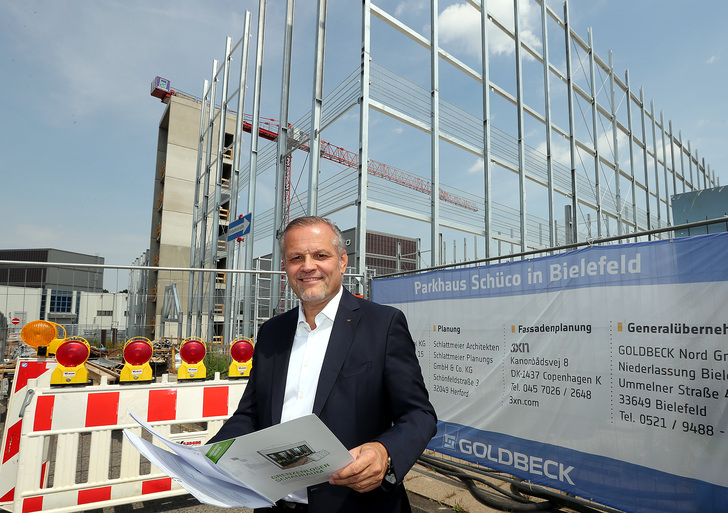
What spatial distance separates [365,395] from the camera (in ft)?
4.81

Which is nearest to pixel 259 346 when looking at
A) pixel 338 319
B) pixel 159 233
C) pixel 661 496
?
pixel 338 319

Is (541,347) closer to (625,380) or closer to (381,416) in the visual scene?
(625,380)

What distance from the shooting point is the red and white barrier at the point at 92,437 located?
10.9 ft

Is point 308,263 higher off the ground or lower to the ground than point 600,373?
higher

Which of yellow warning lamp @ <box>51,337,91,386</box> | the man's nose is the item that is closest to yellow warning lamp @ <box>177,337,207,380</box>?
yellow warning lamp @ <box>51,337,91,386</box>

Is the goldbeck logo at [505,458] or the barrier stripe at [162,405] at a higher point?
the barrier stripe at [162,405]

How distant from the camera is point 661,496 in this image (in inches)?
106

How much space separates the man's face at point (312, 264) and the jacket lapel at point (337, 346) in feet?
0.29

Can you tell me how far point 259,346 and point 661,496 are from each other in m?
2.72

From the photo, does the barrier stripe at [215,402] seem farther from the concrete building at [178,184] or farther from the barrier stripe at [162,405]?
the concrete building at [178,184]

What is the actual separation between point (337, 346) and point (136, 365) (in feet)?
10.6

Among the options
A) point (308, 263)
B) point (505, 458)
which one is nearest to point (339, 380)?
point (308, 263)

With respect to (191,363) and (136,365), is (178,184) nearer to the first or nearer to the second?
(191,363)

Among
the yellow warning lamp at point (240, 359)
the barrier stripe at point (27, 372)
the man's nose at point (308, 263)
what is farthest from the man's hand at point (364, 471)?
the barrier stripe at point (27, 372)
